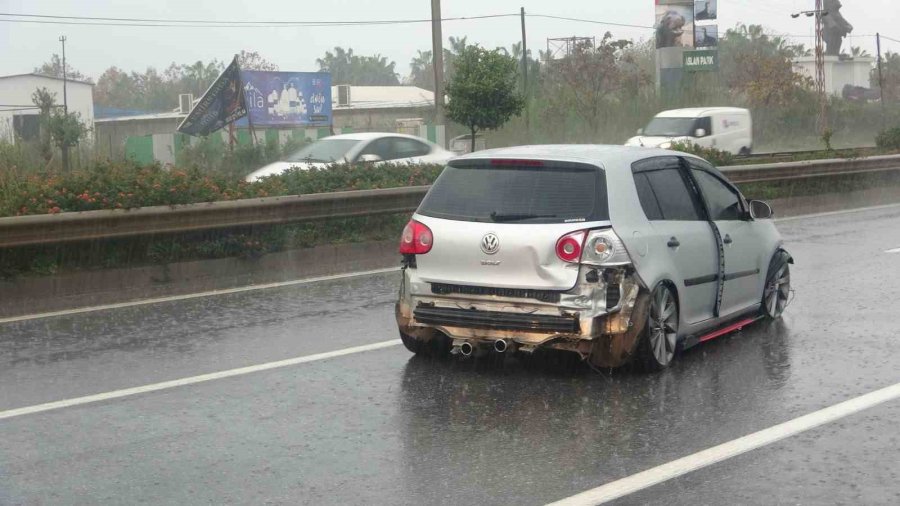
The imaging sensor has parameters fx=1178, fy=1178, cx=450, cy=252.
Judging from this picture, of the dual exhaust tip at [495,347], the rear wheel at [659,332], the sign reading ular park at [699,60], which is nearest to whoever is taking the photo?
the dual exhaust tip at [495,347]

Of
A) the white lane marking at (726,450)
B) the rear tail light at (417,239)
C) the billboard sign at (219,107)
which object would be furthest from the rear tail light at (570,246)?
the billboard sign at (219,107)

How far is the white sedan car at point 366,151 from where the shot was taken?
63.7 feet

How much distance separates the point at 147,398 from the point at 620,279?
2982 millimetres

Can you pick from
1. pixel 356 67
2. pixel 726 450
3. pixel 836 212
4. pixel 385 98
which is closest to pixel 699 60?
pixel 385 98

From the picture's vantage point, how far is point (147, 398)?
7078mm

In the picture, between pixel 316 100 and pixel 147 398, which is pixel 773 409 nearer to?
pixel 147 398

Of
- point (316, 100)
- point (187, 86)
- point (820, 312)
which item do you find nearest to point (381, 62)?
point (187, 86)

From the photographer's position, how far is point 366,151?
19.7m

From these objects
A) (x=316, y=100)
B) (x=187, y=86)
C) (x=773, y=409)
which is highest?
(x=187, y=86)

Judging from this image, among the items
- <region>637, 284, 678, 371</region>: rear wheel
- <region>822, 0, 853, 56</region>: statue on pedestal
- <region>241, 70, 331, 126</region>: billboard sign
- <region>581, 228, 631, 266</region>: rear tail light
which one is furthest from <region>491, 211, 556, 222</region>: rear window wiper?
<region>822, 0, 853, 56</region>: statue on pedestal

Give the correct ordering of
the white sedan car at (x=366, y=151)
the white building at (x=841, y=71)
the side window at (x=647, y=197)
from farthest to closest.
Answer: the white building at (x=841, y=71) → the white sedan car at (x=366, y=151) → the side window at (x=647, y=197)

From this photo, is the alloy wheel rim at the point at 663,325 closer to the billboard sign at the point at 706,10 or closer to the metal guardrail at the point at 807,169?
the metal guardrail at the point at 807,169

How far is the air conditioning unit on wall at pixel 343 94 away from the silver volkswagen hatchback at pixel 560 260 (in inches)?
2571

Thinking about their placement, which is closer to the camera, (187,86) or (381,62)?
(187,86)
